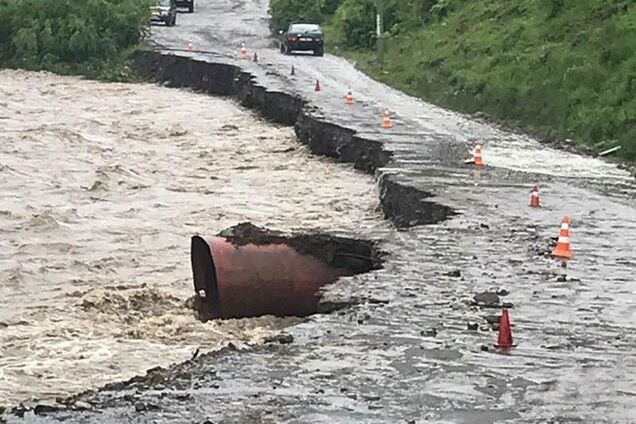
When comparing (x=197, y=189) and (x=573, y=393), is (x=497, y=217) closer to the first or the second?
(x=573, y=393)

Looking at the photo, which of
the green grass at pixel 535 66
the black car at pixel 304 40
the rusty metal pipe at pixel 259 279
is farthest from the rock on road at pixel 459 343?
the black car at pixel 304 40

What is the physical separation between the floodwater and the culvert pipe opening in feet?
0.91

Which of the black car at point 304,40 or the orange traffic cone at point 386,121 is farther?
the black car at point 304,40

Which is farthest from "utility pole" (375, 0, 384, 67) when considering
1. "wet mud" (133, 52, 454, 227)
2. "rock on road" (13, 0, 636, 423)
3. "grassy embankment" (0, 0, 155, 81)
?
"rock on road" (13, 0, 636, 423)

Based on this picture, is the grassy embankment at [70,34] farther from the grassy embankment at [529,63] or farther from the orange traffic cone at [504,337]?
the orange traffic cone at [504,337]

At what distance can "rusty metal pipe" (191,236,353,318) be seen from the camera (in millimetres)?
13469

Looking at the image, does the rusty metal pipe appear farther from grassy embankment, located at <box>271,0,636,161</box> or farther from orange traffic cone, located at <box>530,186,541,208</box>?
grassy embankment, located at <box>271,0,636,161</box>

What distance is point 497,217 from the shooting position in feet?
52.6

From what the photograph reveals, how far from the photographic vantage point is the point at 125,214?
2128 cm

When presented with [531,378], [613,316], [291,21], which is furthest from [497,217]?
[291,21]

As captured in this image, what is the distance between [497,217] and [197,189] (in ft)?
29.7

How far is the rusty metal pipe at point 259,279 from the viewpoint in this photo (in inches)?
530

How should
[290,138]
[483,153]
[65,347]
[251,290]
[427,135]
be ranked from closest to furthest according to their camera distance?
[65,347]
[251,290]
[483,153]
[427,135]
[290,138]

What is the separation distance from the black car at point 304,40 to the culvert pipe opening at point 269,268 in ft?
124
